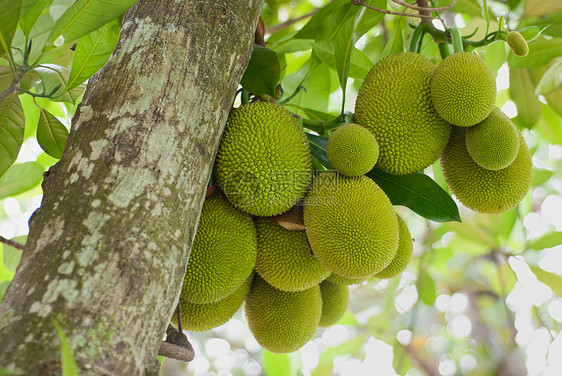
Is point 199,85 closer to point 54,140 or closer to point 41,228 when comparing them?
point 41,228

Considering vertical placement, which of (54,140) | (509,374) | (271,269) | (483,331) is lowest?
(483,331)

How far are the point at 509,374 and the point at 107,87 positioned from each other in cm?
245

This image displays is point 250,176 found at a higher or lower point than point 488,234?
higher

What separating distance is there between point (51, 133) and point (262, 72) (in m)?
0.51

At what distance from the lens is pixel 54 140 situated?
111 cm

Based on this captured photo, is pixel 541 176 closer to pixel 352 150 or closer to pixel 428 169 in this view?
pixel 428 169

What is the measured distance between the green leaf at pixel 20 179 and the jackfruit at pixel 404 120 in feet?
3.12

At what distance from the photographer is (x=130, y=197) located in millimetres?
644

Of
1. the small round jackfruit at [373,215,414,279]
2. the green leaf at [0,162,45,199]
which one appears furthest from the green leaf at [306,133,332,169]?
the green leaf at [0,162,45,199]

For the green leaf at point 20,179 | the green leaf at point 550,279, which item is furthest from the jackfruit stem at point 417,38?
the green leaf at point 20,179

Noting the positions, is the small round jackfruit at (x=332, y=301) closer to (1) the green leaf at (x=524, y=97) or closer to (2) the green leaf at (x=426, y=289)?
(2) the green leaf at (x=426, y=289)

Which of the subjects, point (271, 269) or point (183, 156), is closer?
point (183, 156)

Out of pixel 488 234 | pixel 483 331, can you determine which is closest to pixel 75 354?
pixel 488 234

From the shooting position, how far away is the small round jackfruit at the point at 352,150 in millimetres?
993
